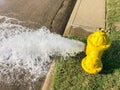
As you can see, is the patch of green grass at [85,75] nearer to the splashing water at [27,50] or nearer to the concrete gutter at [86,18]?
the splashing water at [27,50]

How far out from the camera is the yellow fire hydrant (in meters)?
4.39

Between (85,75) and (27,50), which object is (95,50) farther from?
(27,50)

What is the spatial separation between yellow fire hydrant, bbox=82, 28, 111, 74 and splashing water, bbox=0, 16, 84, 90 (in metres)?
0.60

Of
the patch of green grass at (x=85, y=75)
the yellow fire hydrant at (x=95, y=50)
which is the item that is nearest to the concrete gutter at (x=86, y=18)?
the patch of green grass at (x=85, y=75)

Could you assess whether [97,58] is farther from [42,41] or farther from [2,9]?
[2,9]

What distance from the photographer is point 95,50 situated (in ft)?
14.9

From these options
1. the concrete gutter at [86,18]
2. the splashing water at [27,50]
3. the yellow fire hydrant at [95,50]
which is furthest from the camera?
the concrete gutter at [86,18]

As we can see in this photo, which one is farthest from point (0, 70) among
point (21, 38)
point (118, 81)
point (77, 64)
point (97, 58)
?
point (118, 81)

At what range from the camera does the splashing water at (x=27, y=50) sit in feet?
15.6

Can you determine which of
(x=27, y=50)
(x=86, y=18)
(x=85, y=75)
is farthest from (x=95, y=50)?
(x=86, y=18)

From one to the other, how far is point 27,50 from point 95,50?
1592 millimetres

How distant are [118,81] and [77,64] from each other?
0.86 metres

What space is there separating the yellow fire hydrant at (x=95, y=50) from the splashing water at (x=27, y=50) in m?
0.60

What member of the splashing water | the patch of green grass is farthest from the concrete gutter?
the patch of green grass
